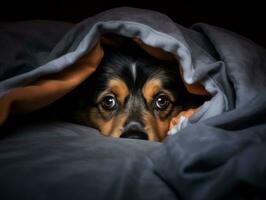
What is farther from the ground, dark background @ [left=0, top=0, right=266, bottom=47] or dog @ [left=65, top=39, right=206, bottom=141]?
dark background @ [left=0, top=0, right=266, bottom=47]

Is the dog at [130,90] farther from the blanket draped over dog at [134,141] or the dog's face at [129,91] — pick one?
the blanket draped over dog at [134,141]

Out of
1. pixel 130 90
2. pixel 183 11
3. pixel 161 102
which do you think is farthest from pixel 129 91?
pixel 183 11

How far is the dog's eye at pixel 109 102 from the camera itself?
169 centimetres

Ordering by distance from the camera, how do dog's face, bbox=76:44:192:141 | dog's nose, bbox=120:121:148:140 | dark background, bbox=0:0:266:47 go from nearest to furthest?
1. dog's nose, bbox=120:121:148:140
2. dog's face, bbox=76:44:192:141
3. dark background, bbox=0:0:266:47

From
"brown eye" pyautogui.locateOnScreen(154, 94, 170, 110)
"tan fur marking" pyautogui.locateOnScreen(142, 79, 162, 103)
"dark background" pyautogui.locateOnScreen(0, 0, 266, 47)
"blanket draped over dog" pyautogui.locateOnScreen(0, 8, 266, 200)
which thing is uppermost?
"blanket draped over dog" pyautogui.locateOnScreen(0, 8, 266, 200)

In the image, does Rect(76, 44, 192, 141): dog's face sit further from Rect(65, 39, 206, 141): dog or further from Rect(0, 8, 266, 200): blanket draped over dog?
Rect(0, 8, 266, 200): blanket draped over dog

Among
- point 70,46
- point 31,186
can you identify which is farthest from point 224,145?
point 70,46

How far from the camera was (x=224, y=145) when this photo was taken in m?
0.79

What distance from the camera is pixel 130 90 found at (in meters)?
1.67

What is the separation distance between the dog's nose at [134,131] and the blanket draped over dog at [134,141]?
0.23 m

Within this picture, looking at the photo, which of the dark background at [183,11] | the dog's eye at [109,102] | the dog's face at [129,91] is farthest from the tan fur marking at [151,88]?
the dark background at [183,11]

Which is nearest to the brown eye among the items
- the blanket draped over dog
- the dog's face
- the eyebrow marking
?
the dog's face

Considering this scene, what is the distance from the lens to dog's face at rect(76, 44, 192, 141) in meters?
1.64

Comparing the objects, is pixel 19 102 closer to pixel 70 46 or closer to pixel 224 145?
pixel 70 46
